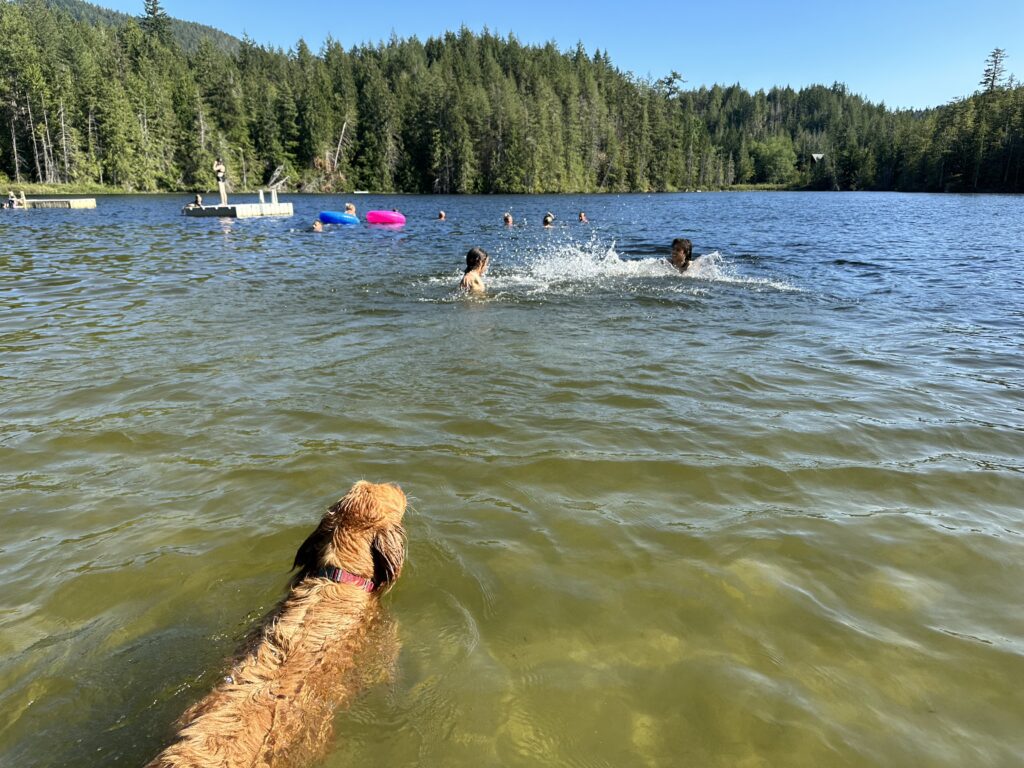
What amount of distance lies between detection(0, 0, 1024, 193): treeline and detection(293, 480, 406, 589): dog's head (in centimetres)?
9082

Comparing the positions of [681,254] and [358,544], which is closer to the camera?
[358,544]

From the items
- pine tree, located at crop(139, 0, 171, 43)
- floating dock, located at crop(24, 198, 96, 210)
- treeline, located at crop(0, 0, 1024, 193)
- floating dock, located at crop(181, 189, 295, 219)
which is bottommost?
floating dock, located at crop(181, 189, 295, 219)

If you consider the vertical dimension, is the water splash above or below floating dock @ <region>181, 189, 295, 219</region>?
below

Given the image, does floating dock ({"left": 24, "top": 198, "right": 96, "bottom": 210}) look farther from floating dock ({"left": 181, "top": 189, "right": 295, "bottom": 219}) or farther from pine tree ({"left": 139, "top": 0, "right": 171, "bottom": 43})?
pine tree ({"left": 139, "top": 0, "right": 171, "bottom": 43})

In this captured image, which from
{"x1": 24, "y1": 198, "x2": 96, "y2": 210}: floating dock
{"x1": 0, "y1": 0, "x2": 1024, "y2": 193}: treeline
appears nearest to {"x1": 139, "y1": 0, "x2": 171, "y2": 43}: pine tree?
{"x1": 0, "y1": 0, "x2": 1024, "y2": 193}: treeline

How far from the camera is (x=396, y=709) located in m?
2.52

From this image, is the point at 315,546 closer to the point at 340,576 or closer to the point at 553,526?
the point at 340,576

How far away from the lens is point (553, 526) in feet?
12.8

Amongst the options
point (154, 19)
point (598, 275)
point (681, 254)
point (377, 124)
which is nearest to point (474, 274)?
point (598, 275)

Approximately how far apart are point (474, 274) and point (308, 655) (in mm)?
9883

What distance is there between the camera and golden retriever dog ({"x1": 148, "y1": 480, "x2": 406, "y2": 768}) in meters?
1.95

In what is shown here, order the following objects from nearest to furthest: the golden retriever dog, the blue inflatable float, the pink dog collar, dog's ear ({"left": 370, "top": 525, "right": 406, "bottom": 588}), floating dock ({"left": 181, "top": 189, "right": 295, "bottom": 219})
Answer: the golden retriever dog
the pink dog collar
dog's ear ({"left": 370, "top": 525, "right": 406, "bottom": 588})
the blue inflatable float
floating dock ({"left": 181, "top": 189, "right": 295, "bottom": 219})

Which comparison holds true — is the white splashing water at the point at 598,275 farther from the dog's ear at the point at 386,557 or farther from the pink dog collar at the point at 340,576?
the pink dog collar at the point at 340,576

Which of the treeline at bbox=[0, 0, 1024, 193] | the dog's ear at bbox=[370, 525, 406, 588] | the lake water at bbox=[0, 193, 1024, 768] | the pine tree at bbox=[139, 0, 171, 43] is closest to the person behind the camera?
the lake water at bbox=[0, 193, 1024, 768]
